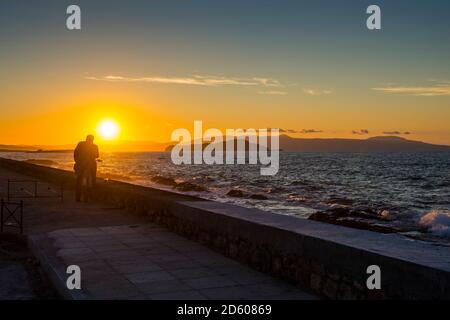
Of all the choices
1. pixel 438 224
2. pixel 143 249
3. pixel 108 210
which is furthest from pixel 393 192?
pixel 143 249

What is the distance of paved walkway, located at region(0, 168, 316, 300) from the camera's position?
526 centimetres

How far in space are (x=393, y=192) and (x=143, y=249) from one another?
38.2 m

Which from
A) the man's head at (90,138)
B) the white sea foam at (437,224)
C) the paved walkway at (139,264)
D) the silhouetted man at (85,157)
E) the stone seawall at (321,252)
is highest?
the man's head at (90,138)

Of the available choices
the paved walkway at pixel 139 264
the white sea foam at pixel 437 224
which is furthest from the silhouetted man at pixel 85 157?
the white sea foam at pixel 437 224

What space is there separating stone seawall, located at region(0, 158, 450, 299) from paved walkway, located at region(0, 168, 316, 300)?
0.21 metres

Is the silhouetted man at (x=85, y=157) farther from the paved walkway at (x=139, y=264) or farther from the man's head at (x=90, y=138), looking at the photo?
the paved walkway at (x=139, y=264)

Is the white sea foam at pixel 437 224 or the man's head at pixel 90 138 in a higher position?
the man's head at pixel 90 138

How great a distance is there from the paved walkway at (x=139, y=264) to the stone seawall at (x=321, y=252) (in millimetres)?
205

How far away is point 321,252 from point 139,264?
102 inches

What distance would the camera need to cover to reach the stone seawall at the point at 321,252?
13.1 feet

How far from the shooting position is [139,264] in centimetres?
651

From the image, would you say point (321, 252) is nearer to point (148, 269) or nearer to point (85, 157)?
point (148, 269)

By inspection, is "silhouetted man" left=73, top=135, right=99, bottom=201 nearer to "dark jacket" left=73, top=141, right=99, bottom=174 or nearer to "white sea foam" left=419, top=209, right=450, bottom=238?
"dark jacket" left=73, top=141, right=99, bottom=174

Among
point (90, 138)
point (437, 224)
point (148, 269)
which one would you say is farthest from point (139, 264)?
point (437, 224)
